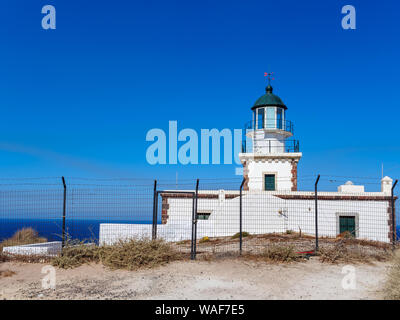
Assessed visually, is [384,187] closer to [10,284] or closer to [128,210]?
[128,210]

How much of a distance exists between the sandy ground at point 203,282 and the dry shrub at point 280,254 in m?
0.28

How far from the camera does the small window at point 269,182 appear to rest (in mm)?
22141

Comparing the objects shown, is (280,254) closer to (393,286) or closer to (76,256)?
(393,286)

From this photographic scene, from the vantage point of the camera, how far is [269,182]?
73.0ft

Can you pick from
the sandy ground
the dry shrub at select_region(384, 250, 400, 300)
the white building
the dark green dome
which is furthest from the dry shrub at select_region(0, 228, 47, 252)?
the dark green dome

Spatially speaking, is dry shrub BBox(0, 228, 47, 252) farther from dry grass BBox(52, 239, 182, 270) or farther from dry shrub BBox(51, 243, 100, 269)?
dry grass BBox(52, 239, 182, 270)

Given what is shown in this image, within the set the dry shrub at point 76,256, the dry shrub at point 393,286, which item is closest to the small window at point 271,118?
the dry shrub at point 76,256

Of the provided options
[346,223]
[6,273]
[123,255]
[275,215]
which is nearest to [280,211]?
[275,215]

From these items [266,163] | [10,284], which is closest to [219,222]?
[266,163]

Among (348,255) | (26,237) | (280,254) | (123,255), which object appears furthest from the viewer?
(26,237)

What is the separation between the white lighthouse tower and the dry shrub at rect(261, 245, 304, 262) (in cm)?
1283

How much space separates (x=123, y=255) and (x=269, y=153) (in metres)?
15.4

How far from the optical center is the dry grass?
336 inches
